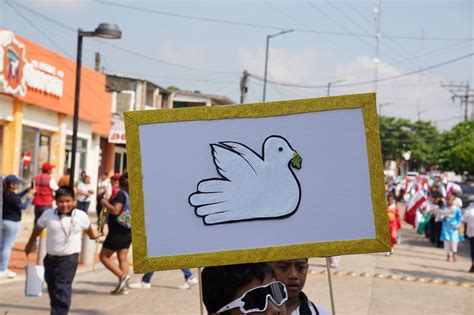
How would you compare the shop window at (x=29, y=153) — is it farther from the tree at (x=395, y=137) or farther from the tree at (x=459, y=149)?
the tree at (x=395, y=137)

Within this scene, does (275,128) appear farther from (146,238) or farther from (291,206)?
(146,238)

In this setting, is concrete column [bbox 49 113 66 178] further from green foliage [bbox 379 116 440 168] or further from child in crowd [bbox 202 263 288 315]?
green foliage [bbox 379 116 440 168]

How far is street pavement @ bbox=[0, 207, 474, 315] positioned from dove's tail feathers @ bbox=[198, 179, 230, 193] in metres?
7.55

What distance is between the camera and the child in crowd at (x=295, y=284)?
3.97 meters

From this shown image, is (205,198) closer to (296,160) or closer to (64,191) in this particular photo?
(296,160)

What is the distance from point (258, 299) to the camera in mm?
3090

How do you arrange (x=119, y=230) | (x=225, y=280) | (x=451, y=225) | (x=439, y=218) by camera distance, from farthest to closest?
(x=439, y=218), (x=451, y=225), (x=119, y=230), (x=225, y=280)

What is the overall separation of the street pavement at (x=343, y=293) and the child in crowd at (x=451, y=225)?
1860 millimetres

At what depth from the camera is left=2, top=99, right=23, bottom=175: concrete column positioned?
25.1 metres

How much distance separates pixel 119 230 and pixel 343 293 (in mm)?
3679

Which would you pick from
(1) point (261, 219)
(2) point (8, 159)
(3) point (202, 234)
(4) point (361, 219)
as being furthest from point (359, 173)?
(2) point (8, 159)

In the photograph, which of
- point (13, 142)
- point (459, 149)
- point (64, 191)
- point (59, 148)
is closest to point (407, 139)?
point (459, 149)

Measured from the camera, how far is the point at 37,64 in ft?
88.5

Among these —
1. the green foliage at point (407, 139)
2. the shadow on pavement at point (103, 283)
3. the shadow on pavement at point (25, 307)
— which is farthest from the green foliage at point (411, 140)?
the shadow on pavement at point (25, 307)
